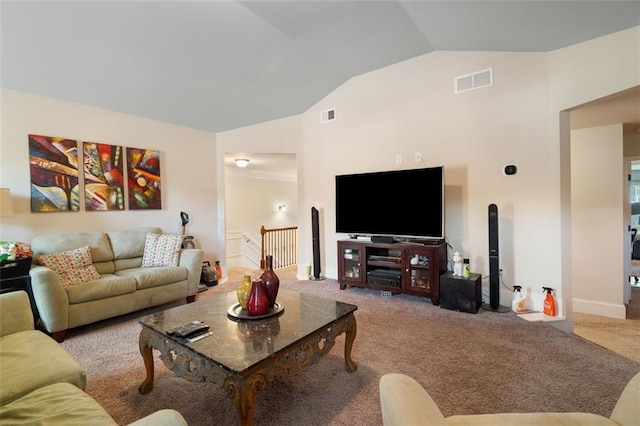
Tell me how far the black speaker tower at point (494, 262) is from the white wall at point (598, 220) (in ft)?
6.31

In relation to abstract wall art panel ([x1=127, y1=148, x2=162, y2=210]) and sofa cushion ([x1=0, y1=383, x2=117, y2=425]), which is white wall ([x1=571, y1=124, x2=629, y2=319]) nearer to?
sofa cushion ([x1=0, y1=383, x2=117, y2=425])

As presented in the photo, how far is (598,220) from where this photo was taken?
410 cm

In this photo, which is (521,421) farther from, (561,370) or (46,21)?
(46,21)

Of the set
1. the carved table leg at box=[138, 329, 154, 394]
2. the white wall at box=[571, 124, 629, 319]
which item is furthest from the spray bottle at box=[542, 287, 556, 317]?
the carved table leg at box=[138, 329, 154, 394]

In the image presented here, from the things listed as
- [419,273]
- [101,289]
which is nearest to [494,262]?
[419,273]

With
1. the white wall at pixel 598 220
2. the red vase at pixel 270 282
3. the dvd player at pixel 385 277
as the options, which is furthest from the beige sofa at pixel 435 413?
the white wall at pixel 598 220

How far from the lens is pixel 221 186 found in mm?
5266


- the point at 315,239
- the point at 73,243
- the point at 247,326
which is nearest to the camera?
the point at 247,326

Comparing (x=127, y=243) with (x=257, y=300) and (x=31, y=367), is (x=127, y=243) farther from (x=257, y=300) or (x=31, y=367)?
(x=257, y=300)

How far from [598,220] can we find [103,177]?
22.3 ft

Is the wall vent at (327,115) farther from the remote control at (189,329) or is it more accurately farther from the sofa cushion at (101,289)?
the remote control at (189,329)

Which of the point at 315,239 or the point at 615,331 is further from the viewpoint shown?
the point at 315,239

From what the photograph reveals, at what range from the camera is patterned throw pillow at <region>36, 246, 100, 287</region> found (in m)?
2.97

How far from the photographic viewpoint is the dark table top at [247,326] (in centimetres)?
154
